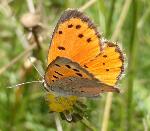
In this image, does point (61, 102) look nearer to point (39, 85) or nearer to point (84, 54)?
point (84, 54)

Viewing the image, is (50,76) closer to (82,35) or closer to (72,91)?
(72,91)

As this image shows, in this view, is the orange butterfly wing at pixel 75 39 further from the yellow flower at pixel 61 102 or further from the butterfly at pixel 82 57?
the yellow flower at pixel 61 102

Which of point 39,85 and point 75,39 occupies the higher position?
point 75,39

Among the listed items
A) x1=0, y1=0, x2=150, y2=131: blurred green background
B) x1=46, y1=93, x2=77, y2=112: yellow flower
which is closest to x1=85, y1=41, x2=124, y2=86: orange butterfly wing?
x1=46, y1=93, x2=77, y2=112: yellow flower

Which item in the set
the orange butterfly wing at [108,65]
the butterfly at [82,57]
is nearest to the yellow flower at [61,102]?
the butterfly at [82,57]

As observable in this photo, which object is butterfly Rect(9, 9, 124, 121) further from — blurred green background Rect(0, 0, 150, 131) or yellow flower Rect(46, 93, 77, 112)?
blurred green background Rect(0, 0, 150, 131)

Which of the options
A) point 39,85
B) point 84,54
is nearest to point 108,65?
point 84,54

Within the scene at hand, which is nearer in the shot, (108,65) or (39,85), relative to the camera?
(108,65)
